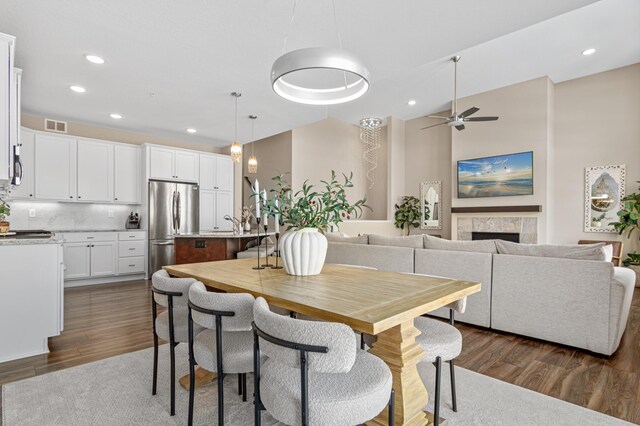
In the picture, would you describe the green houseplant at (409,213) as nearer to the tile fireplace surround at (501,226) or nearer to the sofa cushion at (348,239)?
the tile fireplace surround at (501,226)

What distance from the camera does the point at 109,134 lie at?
600cm

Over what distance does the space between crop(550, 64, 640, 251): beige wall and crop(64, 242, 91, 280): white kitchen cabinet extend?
803 centimetres

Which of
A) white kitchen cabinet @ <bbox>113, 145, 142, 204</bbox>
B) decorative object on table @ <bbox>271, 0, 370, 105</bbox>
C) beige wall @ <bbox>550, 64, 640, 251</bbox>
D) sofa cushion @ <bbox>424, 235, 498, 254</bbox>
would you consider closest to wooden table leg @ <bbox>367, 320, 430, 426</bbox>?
decorative object on table @ <bbox>271, 0, 370, 105</bbox>

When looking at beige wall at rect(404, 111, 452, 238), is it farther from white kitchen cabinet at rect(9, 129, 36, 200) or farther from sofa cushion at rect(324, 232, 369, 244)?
white kitchen cabinet at rect(9, 129, 36, 200)

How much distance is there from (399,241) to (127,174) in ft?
16.3

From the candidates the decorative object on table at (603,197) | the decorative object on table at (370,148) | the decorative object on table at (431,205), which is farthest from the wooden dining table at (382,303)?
the decorative object on table at (370,148)

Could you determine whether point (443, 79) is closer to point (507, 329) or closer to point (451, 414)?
point (507, 329)

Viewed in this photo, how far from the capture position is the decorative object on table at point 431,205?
24.7 feet

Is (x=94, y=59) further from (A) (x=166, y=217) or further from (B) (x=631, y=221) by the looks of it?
(B) (x=631, y=221)

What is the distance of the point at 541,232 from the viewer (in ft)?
19.2

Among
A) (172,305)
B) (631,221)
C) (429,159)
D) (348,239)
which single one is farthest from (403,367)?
(429,159)

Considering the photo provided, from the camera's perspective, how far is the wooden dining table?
126cm

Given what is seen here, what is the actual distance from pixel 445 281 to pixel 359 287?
537mm

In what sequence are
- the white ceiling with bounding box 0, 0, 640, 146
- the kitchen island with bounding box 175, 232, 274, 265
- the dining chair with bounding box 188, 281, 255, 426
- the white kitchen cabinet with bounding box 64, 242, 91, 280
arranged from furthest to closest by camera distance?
1. the white kitchen cabinet with bounding box 64, 242, 91, 280
2. the kitchen island with bounding box 175, 232, 274, 265
3. the white ceiling with bounding box 0, 0, 640, 146
4. the dining chair with bounding box 188, 281, 255, 426
